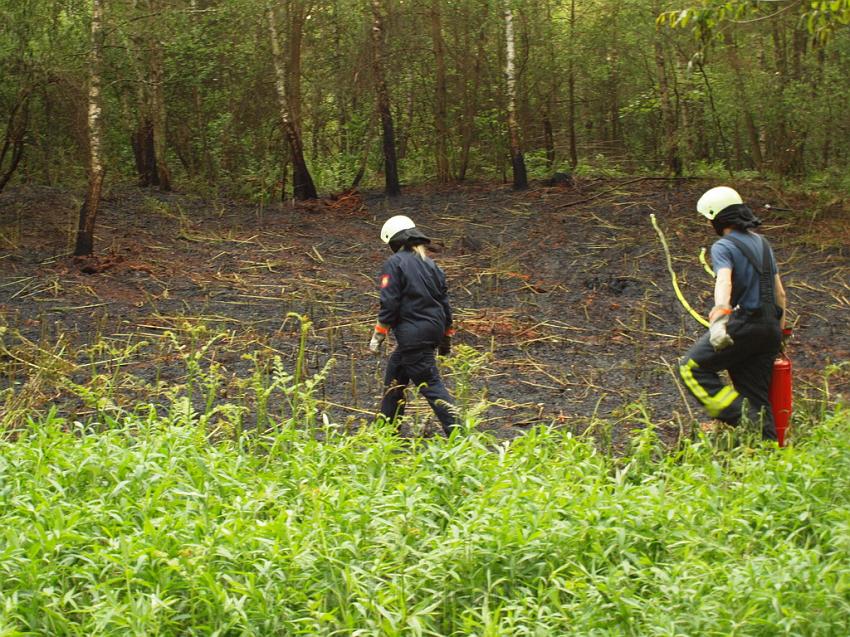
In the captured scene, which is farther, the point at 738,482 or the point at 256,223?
the point at 256,223

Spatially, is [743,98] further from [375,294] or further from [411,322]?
[411,322]

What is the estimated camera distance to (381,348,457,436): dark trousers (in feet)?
24.2

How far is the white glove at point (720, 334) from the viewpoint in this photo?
21.6ft

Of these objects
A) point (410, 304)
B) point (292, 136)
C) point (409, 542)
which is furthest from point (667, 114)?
point (409, 542)

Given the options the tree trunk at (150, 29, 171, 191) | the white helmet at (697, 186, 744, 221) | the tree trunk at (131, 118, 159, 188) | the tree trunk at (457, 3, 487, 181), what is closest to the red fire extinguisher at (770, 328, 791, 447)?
the white helmet at (697, 186, 744, 221)

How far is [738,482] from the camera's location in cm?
577

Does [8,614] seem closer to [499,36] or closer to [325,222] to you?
[325,222]

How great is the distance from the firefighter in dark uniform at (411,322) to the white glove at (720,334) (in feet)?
6.33

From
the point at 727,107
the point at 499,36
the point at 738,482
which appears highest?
the point at 499,36

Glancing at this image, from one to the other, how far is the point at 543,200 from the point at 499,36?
4037 mm

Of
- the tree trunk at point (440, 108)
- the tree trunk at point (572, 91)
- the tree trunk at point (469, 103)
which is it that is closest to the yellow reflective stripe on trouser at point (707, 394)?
the tree trunk at point (440, 108)

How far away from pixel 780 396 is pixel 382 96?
1174 centimetres

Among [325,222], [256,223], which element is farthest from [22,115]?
[325,222]

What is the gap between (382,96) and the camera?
17.5 metres
